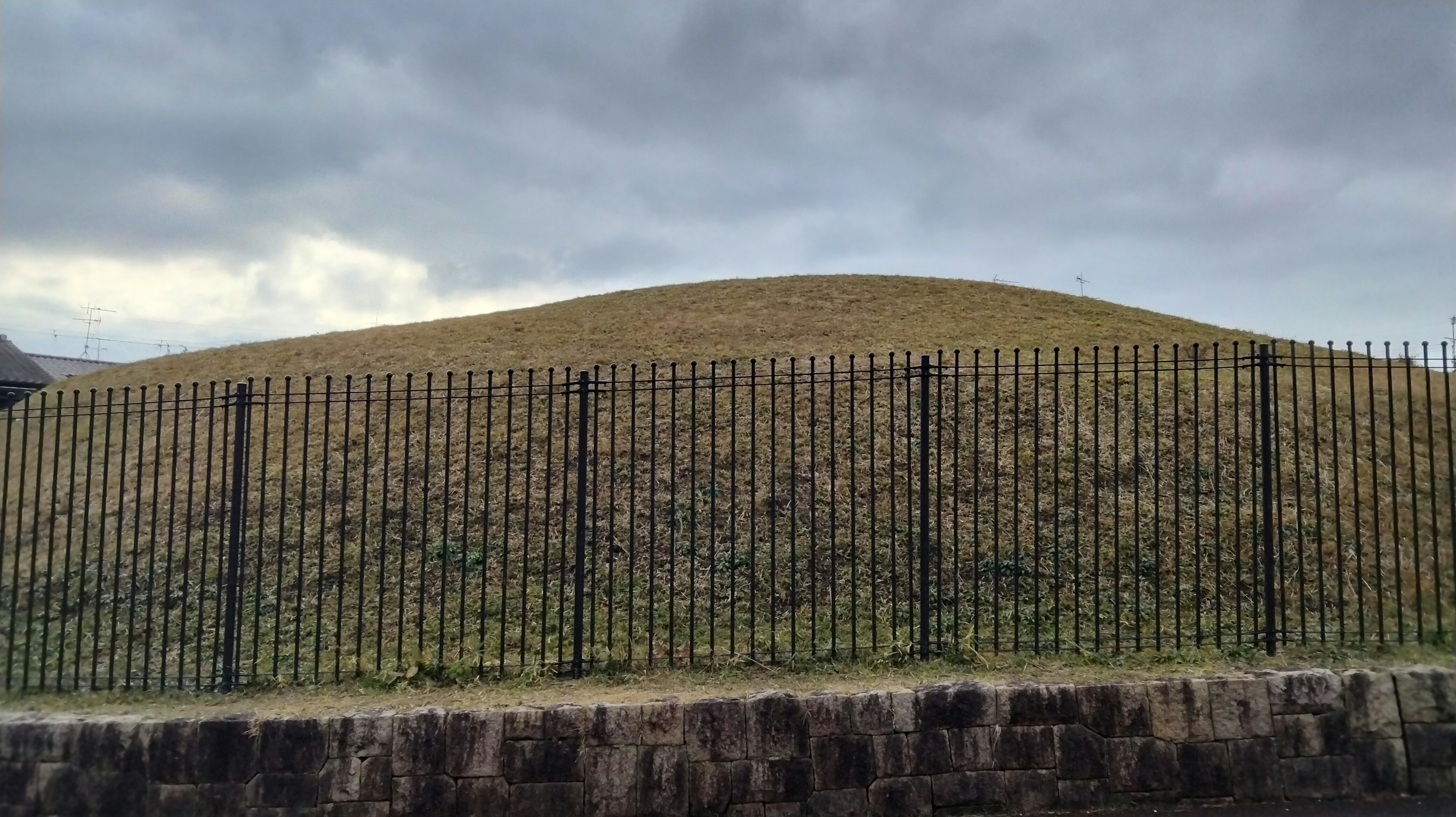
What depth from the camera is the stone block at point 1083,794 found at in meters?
4.69

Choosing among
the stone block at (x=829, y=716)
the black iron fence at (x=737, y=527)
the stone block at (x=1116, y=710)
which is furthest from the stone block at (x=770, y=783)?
the stone block at (x=1116, y=710)

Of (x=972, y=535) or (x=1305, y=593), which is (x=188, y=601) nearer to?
(x=972, y=535)

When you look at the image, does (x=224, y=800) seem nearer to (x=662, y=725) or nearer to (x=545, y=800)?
(x=545, y=800)

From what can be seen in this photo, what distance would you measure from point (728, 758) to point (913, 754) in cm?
101

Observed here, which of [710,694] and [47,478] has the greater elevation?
[47,478]

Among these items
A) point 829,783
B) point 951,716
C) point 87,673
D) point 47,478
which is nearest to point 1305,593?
point 951,716

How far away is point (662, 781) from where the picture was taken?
15.3 feet

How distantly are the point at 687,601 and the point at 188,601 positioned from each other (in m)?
4.49

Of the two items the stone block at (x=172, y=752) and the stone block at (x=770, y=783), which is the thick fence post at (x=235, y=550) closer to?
the stone block at (x=172, y=752)

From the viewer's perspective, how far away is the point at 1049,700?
188 inches

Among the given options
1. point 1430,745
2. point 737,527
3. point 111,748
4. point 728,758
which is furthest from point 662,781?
point 1430,745

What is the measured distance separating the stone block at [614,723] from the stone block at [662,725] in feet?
0.11

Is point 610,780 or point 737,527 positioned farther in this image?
point 737,527

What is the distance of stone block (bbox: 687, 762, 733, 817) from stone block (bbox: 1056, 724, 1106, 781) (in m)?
1.82
